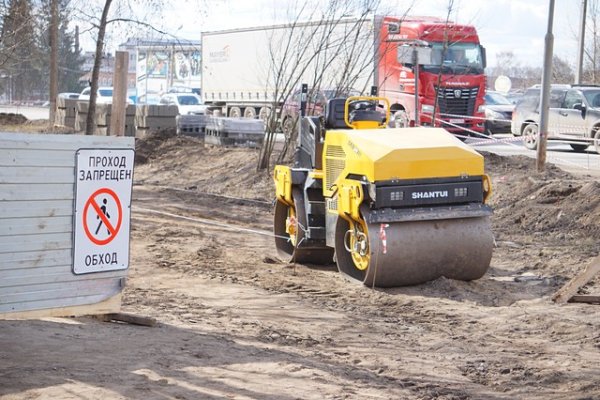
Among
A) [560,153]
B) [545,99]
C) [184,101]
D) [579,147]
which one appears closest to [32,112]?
[184,101]

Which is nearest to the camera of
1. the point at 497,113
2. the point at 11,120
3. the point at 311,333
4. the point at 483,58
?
the point at 311,333

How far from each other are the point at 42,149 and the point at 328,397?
2.55 metres

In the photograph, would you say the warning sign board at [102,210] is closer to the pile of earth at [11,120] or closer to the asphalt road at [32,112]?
the pile of earth at [11,120]

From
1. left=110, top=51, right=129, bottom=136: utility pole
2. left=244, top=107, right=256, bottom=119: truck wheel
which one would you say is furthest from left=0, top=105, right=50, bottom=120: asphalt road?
left=110, top=51, right=129, bottom=136: utility pole

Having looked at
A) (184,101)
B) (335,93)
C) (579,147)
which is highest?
(335,93)

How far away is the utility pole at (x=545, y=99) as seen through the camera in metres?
18.7

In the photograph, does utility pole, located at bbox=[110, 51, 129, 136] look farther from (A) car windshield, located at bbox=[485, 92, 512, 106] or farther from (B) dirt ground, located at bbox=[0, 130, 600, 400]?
(A) car windshield, located at bbox=[485, 92, 512, 106]

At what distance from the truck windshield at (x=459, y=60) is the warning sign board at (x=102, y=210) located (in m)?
22.9

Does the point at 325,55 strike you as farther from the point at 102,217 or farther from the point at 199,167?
the point at 102,217

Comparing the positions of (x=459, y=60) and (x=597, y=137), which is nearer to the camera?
(x=597, y=137)

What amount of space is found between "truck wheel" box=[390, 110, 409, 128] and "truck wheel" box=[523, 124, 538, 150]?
3163 millimetres

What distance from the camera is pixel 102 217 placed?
7.29 m

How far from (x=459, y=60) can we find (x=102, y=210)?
24.0 meters

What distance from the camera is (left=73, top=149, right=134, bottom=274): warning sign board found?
710 centimetres
